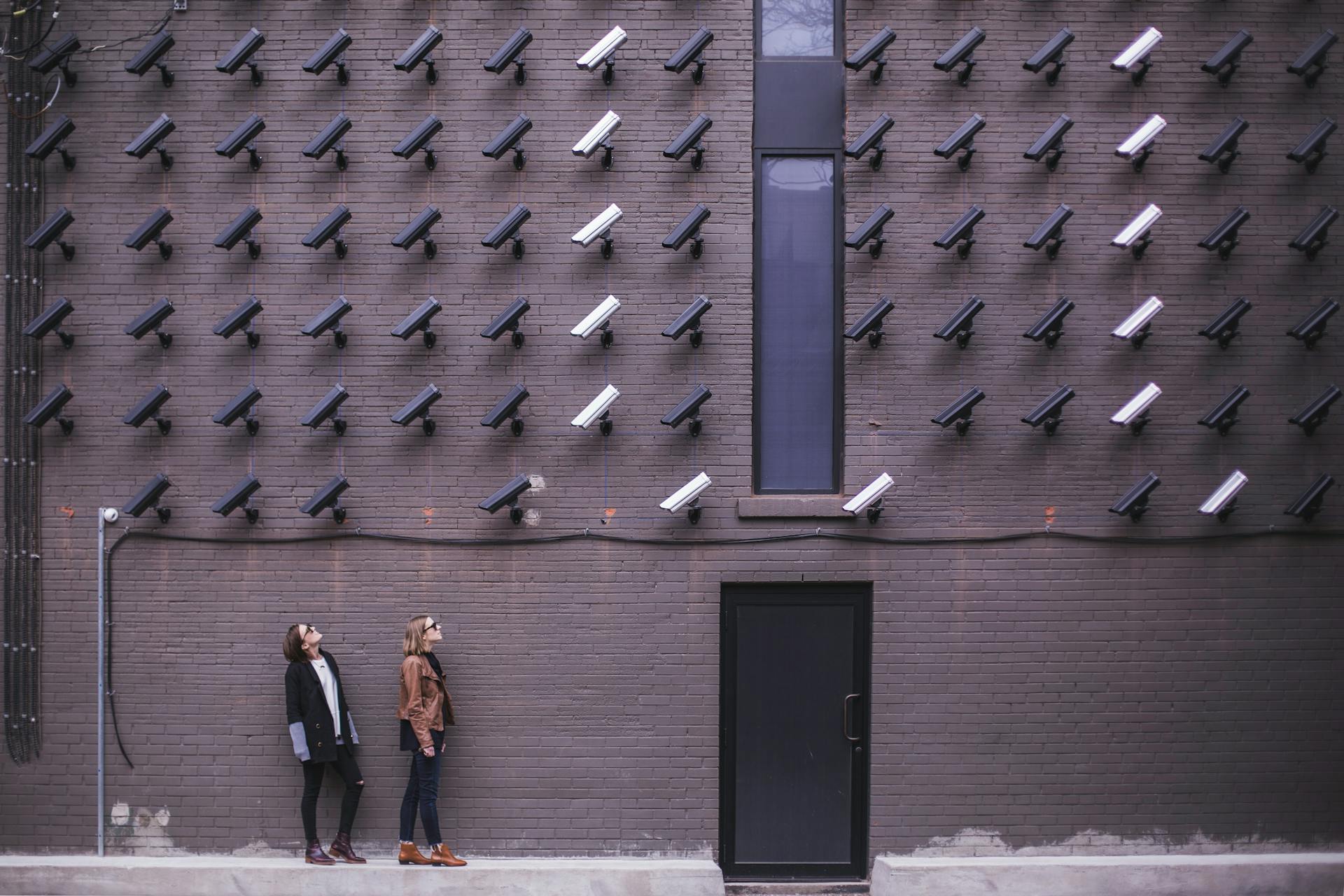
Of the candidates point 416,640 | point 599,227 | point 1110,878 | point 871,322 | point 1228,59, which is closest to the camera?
point 416,640

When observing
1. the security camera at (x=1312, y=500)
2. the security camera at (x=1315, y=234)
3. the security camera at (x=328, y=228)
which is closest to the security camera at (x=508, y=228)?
the security camera at (x=328, y=228)

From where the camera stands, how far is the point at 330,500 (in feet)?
27.0

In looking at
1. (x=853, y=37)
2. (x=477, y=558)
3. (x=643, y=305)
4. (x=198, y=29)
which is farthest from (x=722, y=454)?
(x=198, y=29)

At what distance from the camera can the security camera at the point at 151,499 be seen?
822 cm

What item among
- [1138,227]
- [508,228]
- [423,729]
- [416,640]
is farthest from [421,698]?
[1138,227]

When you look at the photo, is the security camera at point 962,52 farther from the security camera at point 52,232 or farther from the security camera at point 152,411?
the security camera at point 52,232

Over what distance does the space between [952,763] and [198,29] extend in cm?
816

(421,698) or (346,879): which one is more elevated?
(421,698)

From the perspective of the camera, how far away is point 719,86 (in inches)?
335

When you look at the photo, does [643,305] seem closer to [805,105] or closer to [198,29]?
[805,105]

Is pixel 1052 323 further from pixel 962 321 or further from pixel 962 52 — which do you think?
pixel 962 52

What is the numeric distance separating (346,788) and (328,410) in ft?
9.25

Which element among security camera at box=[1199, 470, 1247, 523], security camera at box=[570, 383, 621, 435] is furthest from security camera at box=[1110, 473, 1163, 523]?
security camera at box=[570, 383, 621, 435]

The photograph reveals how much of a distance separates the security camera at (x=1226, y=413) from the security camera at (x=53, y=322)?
8716 mm
